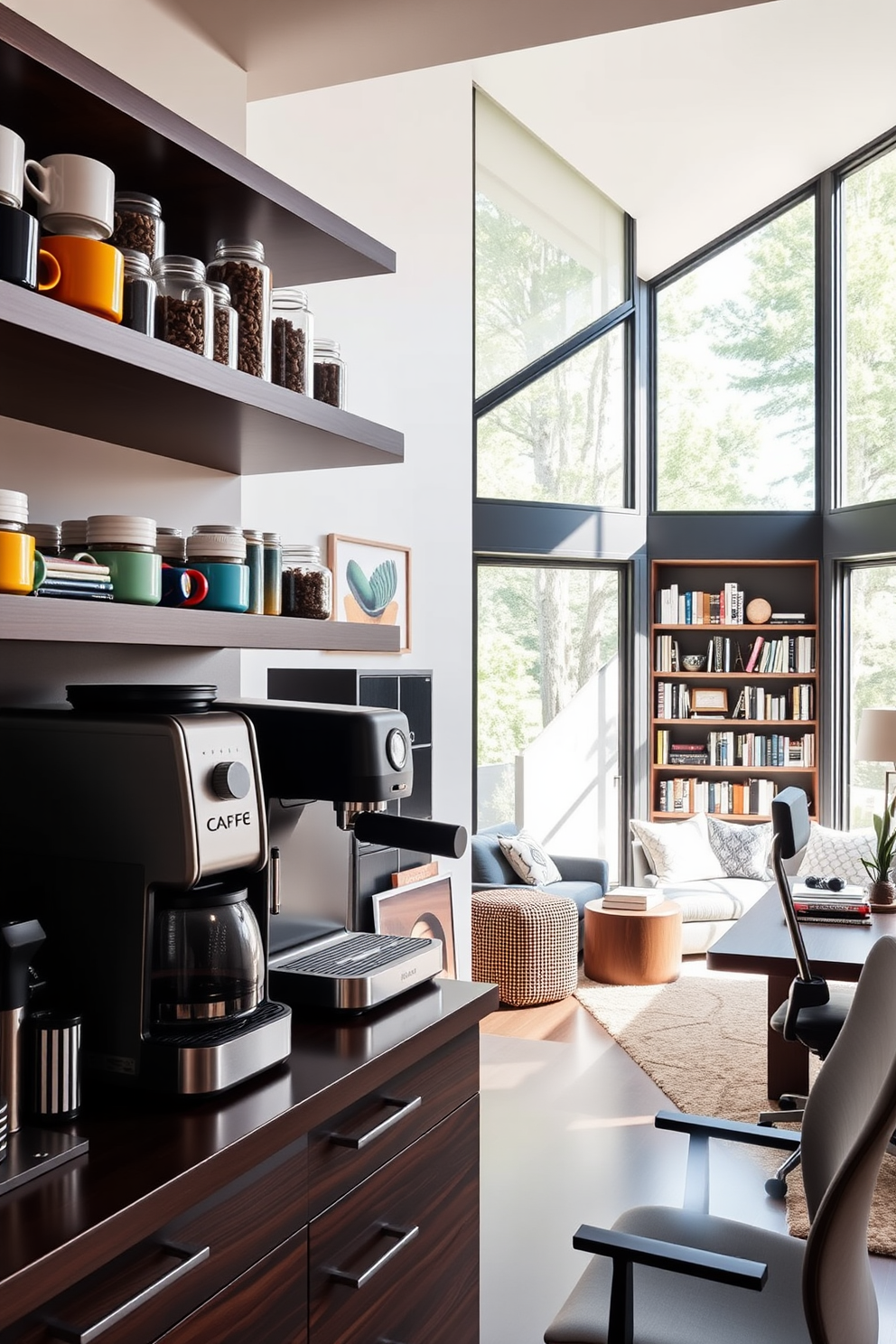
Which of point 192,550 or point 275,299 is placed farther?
point 275,299

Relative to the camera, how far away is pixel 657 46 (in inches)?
214

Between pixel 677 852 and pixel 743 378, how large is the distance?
3250 millimetres

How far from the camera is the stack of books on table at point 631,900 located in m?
6.11

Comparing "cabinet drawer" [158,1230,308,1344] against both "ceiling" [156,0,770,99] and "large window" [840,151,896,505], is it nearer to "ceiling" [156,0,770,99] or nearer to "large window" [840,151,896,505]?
"ceiling" [156,0,770,99]

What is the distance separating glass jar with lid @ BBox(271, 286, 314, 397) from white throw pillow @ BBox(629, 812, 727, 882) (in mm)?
5427

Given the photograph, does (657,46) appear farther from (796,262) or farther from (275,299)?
(275,299)

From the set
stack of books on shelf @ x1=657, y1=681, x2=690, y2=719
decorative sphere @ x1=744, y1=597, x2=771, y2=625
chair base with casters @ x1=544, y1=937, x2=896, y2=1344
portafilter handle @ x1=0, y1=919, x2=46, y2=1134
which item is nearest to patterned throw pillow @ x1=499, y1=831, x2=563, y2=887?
stack of books on shelf @ x1=657, y1=681, x2=690, y2=719

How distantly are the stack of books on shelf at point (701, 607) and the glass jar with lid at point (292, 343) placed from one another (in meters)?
5.98

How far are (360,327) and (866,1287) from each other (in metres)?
2.95

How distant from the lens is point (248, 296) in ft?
6.09

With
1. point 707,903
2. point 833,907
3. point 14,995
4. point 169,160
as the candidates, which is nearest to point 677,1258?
point 14,995

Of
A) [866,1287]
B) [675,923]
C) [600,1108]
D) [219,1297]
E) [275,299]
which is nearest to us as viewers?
[219,1297]

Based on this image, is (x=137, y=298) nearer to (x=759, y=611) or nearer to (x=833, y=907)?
(x=833, y=907)

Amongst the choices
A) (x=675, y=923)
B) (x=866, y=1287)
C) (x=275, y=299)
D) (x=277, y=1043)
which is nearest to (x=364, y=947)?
(x=277, y=1043)
